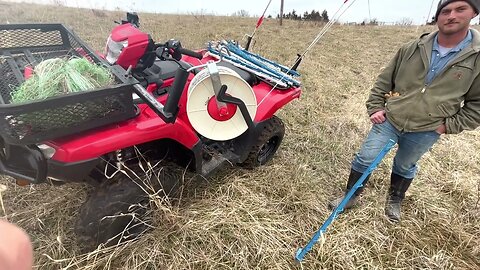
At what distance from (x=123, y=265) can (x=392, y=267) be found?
67.0 inches

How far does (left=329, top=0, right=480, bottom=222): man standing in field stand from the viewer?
2.13 meters

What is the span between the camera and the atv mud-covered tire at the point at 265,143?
2957 millimetres

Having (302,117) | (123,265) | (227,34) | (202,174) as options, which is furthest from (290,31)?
(123,265)

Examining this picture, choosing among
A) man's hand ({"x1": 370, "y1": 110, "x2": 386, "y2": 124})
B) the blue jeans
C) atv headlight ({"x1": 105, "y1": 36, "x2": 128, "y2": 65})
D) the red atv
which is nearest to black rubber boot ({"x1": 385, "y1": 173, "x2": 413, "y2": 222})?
the blue jeans

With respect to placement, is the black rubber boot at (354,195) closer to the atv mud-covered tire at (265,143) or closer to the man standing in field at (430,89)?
the man standing in field at (430,89)

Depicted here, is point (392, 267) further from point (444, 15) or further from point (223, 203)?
point (444, 15)

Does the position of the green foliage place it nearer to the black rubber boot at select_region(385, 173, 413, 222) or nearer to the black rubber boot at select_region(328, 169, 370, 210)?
the black rubber boot at select_region(328, 169, 370, 210)

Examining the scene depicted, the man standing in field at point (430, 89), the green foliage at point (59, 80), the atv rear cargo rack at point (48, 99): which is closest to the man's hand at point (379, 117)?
the man standing in field at point (430, 89)

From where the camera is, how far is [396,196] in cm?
286

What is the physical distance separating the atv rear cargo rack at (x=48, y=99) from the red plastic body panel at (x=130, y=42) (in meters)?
0.15

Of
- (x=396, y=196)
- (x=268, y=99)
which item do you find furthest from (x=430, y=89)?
(x=268, y=99)

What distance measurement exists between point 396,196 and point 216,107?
164 centimetres

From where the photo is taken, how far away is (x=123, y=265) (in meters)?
2.16

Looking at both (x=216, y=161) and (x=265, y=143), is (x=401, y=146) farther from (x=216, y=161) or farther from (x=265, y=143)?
(x=216, y=161)
